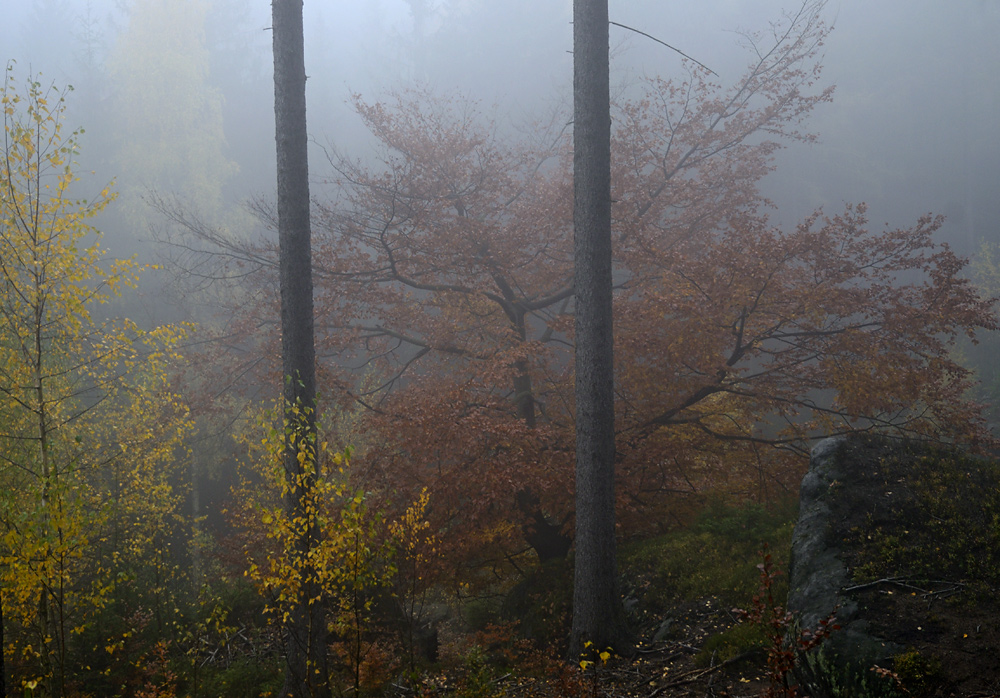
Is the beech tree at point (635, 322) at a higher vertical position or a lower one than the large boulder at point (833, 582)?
higher

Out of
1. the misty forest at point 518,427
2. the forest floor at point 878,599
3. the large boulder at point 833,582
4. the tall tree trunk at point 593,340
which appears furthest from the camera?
the tall tree trunk at point 593,340

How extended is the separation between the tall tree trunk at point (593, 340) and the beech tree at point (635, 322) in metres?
1.66

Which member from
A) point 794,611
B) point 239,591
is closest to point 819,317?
point 794,611

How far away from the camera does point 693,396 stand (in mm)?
8625

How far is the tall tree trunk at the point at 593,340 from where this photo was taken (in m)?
5.99

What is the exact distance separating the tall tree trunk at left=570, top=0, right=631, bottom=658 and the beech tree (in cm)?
166

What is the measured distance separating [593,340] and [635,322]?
2964 millimetres

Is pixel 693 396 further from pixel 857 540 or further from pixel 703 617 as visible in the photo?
pixel 857 540

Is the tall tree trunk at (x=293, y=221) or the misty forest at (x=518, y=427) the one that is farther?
the tall tree trunk at (x=293, y=221)

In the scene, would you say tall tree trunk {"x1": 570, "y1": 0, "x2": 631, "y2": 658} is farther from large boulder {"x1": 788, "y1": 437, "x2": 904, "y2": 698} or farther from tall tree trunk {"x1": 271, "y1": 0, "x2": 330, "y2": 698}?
tall tree trunk {"x1": 271, "y1": 0, "x2": 330, "y2": 698}

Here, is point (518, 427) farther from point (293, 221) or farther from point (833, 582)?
point (833, 582)

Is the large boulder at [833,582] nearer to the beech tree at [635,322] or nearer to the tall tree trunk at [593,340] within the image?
the tall tree trunk at [593,340]

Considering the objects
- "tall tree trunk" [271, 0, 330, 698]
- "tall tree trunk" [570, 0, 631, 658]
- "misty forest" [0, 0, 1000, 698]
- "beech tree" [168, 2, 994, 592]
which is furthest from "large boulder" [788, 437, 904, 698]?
"tall tree trunk" [271, 0, 330, 698]

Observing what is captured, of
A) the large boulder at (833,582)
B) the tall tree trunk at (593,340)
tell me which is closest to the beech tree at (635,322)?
the tall tree trunk at (593,340)
